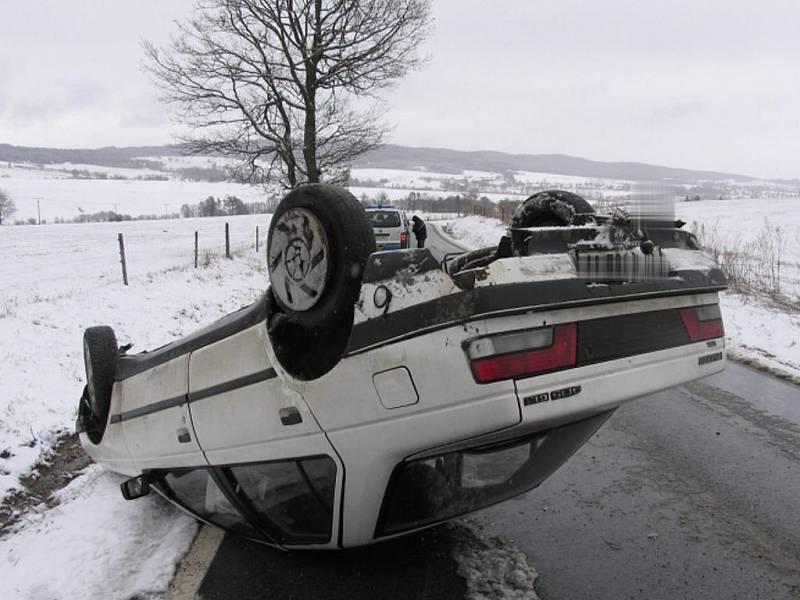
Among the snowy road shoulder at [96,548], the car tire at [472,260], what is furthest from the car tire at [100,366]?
the car tire at [472,260]

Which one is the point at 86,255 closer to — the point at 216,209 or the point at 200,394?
the point at 200,394

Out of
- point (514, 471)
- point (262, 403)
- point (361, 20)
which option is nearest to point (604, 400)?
point (514, 471)

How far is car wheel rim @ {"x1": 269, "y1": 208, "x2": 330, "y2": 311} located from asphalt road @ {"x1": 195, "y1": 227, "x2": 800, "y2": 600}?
1314mm

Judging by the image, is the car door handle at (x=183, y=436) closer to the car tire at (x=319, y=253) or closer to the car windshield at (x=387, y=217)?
the car tire at (x=319, y=253)

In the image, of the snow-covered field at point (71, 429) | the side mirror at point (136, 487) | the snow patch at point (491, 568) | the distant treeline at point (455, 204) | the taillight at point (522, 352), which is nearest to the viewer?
the taillight at point (522, 352)

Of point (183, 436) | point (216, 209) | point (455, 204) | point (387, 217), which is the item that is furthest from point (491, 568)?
point (216, 209)

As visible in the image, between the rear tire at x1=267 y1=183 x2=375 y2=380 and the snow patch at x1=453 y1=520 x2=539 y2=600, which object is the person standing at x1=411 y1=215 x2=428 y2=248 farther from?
the rear tire at x1=267 y1=183 x2=375 y2=380

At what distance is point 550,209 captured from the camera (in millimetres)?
2967

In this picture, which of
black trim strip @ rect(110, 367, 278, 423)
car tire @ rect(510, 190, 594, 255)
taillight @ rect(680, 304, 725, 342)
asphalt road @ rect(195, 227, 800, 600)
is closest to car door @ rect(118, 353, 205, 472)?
black trim strip @ rect(110, 367, 278, 423)

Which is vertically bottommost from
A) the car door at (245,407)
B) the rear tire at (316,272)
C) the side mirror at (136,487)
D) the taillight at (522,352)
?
the side mirror at (136,487)

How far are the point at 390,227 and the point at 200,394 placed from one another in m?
15.9

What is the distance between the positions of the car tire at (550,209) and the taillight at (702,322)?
2.55 feet

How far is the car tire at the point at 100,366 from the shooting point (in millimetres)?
3172

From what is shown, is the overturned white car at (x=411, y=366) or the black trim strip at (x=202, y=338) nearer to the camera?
the overturned white car at (x=411, y=366)
